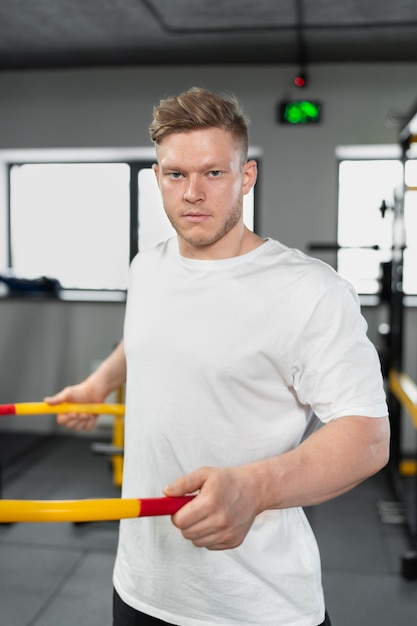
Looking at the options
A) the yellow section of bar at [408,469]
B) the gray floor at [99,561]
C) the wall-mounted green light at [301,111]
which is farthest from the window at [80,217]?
the yellow section of bar at [408,469]

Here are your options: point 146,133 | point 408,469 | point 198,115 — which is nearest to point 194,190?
point 198,115

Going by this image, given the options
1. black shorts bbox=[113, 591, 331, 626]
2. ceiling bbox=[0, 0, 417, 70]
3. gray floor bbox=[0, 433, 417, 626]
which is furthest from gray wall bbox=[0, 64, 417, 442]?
black shorts bbox=[113, 591, 331, 626]

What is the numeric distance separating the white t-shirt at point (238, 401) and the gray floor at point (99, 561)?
5.07ft

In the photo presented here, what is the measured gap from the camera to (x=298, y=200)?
469 cm

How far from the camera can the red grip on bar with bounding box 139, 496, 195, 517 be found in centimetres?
96

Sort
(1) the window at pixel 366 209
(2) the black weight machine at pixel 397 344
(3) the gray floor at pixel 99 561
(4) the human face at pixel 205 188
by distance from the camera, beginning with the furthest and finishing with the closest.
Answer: (1) the window at pixel 366 209
(2) the black weight machine at pixel 397 344
(3) the gray floor at pixel 99 561
(4) the human face at pixel 205 188

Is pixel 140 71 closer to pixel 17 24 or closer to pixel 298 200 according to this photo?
pixel 17 24

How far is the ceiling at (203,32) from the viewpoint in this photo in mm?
3635

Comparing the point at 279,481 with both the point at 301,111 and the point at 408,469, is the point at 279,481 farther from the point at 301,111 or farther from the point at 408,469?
the point at 301,111

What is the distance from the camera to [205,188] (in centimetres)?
121

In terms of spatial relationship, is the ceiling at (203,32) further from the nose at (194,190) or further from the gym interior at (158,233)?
the nose at (194,190)

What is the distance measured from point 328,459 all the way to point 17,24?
3815 mm

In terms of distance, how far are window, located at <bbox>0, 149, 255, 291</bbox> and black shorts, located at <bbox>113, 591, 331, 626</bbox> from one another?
3.96 m

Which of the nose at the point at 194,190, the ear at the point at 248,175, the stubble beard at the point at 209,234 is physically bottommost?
the stubble beard at the point at 209,234
